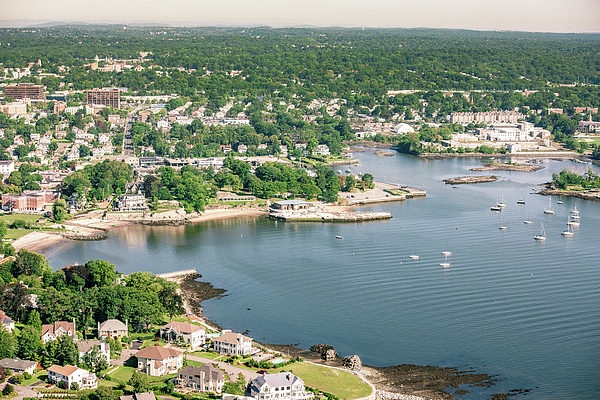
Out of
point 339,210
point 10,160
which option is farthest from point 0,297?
point 10,160

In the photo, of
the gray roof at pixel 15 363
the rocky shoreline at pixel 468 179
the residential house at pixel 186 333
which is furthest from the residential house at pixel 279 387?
the rocky shoreline at pixel 468 179

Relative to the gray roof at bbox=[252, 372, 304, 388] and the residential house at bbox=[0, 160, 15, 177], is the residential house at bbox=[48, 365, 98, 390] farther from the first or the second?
the residential house at bbox=[0, 160, 15, 177]

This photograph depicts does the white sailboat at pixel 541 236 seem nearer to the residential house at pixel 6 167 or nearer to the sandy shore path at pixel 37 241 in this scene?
the sandy shore path at pixel 37 241

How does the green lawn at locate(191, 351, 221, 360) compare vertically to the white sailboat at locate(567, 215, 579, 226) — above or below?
below

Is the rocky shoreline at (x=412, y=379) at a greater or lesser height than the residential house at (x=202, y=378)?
lesser

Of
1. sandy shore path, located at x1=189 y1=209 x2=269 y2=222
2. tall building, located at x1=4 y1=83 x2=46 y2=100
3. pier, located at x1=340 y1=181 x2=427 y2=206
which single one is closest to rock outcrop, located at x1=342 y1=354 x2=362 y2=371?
sandy shore path, located at x1=189 y1=209 x2=269 y2=222

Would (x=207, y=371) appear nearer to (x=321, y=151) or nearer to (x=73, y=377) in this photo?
(x=73, y=377)
